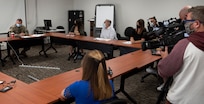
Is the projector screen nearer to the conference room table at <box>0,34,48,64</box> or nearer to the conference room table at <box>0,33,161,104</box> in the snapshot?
the conference room table at <box>0,34,48,64</box>

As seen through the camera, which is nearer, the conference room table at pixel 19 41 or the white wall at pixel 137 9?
the conference room table at pixel 19 41

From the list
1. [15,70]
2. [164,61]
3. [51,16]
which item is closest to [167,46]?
[164,61]

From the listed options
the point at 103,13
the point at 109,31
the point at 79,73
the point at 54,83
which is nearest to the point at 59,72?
the point at 109,31

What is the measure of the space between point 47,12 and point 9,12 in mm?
1593

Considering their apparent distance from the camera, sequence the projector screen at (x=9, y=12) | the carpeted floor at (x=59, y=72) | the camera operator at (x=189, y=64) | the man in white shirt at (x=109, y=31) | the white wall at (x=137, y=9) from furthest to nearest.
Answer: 1. the projector screen at (x=9, y=12)
2. the white wall at (x=137, y=9)
3. the man in white shirt at (x=109, y=31)
4. the carpeted floor at (x=59, y=72)
5. the camera operator at (x=189, y=64)

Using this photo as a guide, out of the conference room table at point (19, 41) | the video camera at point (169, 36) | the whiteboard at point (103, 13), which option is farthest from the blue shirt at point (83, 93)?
the whiteboard at point (103, 13)

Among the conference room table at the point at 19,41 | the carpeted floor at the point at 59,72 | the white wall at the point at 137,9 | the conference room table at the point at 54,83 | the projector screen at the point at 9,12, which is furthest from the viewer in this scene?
the projector screen at the point at 9,12

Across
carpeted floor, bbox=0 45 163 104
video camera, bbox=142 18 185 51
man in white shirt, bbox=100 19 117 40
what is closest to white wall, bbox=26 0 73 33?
carpeted floor, bbox=0 45 163 104

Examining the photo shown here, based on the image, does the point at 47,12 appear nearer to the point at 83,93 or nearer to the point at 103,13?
the point at 103,13

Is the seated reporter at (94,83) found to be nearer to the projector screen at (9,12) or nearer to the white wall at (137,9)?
the white wall at (137,9)

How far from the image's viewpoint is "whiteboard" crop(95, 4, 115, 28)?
7.44 metres

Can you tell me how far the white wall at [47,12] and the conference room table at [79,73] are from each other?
18.3ft

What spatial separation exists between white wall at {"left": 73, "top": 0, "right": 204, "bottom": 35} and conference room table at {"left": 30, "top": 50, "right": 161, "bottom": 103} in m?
3.41

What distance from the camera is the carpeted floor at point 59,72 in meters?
3.30
